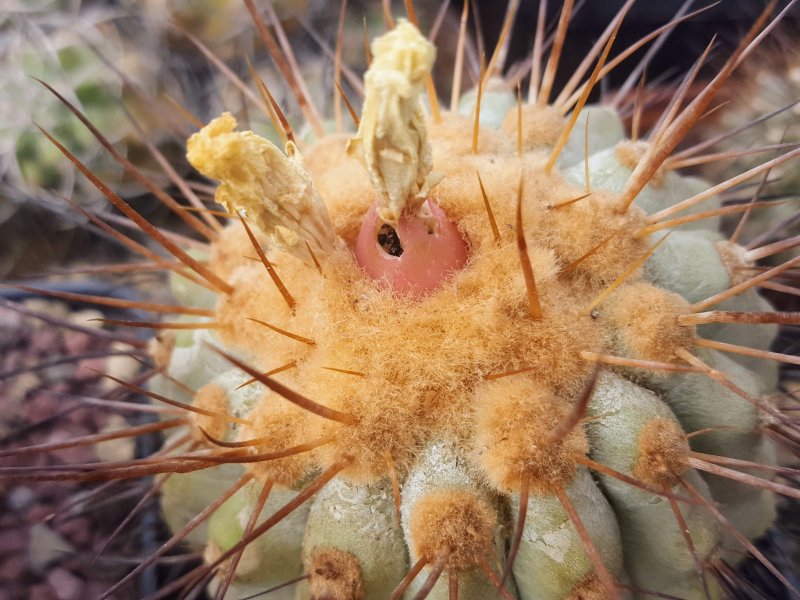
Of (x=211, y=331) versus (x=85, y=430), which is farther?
(x=85, y=430)

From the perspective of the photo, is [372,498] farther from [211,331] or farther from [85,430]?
[85,430]

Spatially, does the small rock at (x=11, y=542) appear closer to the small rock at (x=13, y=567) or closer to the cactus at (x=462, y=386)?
the small rock at (x=13, y=567)

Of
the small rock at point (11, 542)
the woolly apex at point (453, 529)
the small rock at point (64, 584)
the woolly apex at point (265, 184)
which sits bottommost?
the woolly apex at point (453, 529)

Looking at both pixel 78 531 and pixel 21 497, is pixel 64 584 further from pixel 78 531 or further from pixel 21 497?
pixel 21 497

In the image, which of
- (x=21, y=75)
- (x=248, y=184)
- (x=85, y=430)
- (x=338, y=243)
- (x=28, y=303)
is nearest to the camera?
(x=248, y=184)

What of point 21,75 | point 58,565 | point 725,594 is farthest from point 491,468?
point 21,75

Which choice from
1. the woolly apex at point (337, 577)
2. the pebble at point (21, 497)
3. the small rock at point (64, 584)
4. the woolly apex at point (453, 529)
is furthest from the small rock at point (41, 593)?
the woolly apex at point (453, 529)

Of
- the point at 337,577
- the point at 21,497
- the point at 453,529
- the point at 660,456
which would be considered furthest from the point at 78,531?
the point at 660,456

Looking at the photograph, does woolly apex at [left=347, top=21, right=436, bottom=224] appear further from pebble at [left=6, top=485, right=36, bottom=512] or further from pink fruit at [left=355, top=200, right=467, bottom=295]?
pebble at [left=6, top=485, right=36, bottom=512]
